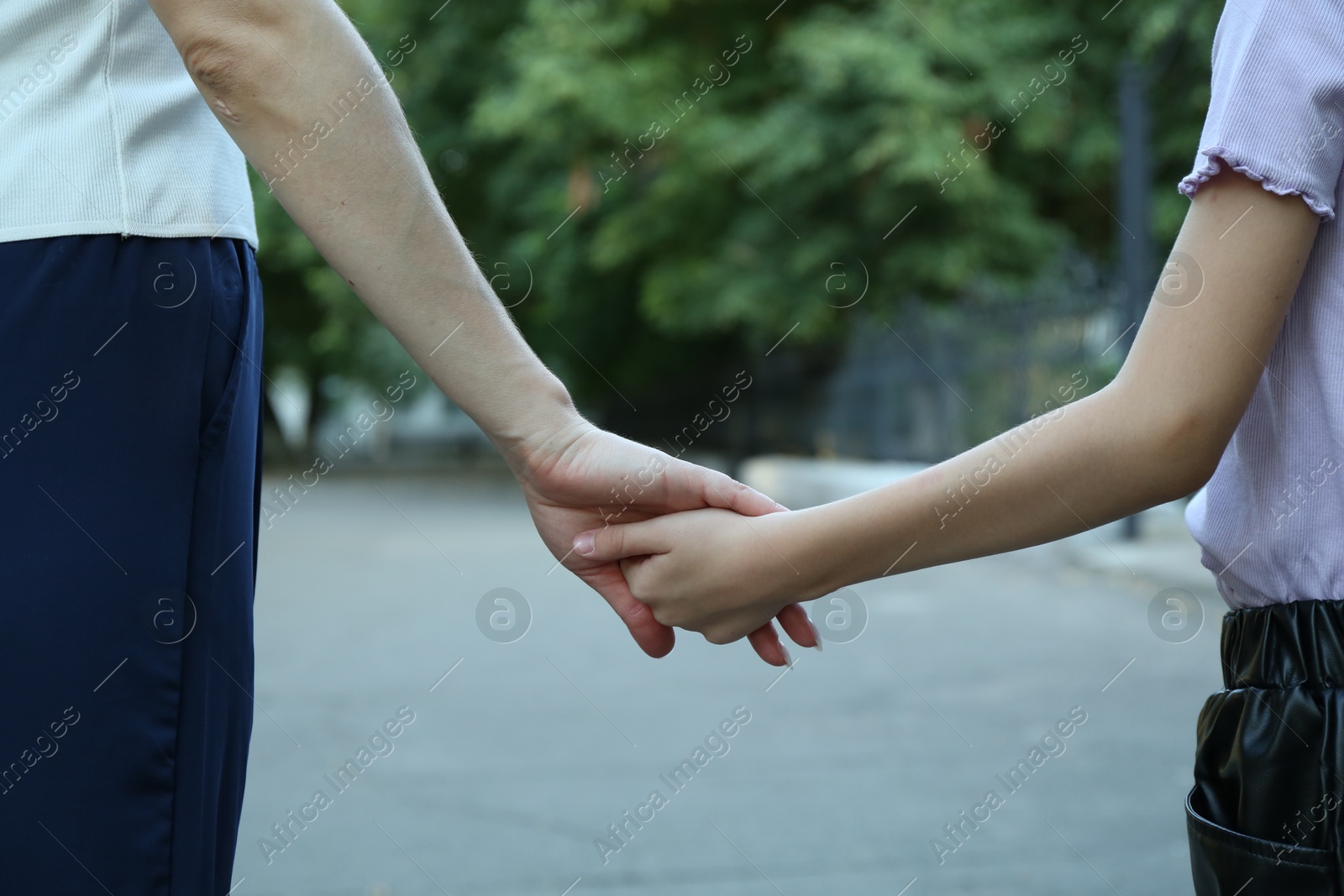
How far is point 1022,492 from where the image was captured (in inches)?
54.2

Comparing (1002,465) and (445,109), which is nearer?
(1002,465)

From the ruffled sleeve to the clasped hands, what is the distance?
0.72 m

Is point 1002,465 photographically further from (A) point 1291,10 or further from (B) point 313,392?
(B) point 313,392

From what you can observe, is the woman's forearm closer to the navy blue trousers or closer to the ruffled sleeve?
the navy blue trousers

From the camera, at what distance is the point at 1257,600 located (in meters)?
1.34

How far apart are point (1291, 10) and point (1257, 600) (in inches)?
21.3

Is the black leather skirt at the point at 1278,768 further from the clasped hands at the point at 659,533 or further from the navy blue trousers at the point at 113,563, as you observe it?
the navy blue trousers at the point at 113,563

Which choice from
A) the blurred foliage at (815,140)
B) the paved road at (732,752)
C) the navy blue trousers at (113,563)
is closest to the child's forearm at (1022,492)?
the navy blue trousers at (113,563)

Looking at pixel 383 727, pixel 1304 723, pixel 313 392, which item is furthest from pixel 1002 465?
pixel 313 392

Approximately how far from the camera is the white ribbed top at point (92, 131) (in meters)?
1.29

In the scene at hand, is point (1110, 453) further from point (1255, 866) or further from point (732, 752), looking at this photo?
point (732, 752)

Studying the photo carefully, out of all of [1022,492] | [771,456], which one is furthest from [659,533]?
[771,456]

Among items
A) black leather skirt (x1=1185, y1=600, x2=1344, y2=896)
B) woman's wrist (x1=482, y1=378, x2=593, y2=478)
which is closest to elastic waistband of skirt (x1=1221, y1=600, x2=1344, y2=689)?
black leather skirt (x1=1185, y1=600, x2=1344, y2=896)

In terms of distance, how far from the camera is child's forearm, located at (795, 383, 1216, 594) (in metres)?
1.29
